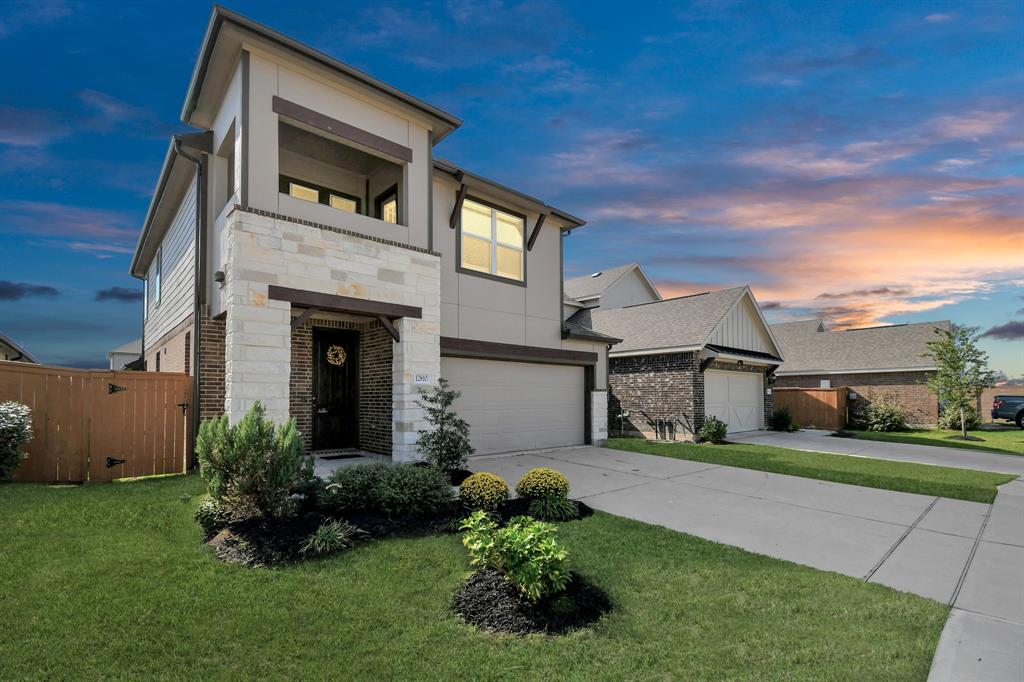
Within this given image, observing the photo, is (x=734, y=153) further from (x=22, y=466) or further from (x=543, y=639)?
(x=22, y=466)

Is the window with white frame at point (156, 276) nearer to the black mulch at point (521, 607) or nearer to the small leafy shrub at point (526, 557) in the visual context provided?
the small leafy shrub at point (526, 557)

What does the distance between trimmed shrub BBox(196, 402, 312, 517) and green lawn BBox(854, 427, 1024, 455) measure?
20107 millimetres

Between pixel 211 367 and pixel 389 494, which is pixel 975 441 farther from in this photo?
pixel 211 367

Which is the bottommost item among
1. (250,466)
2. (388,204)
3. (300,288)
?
(250,466)

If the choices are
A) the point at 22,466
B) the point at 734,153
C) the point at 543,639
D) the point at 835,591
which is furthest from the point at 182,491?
the point at 734,153

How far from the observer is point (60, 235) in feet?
45.4

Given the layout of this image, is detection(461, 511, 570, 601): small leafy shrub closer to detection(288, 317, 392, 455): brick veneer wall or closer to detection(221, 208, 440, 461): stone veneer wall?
detection(221, 208, 440, 461): stone veneer wall

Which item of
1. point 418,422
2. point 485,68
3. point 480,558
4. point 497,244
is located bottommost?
point 480,558

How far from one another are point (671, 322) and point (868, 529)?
1228cm

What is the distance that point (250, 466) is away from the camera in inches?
220

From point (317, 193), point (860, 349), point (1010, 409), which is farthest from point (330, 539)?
point (1010, 409)

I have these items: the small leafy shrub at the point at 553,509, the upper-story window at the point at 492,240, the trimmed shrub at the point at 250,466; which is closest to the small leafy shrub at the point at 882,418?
the upper-story window at the point at 492,240

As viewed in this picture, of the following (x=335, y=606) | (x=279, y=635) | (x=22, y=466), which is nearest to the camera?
(x=279, y=635)

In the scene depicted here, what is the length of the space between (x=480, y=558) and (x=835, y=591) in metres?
3.18
